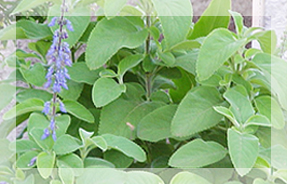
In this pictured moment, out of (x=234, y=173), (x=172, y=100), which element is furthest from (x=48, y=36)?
(x=234, y=173)

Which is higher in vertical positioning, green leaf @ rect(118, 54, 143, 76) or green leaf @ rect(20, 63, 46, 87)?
green leaf @ rect(118, 54, 143, 76)

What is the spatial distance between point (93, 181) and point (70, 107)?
12 cm

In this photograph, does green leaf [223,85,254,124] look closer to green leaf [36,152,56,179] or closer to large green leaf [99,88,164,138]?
large green leaf [99,88,164,138]

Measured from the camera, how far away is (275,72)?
475 millimetres

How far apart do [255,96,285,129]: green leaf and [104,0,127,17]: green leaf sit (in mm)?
223

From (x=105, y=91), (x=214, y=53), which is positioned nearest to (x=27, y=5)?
(x=105, y=91)

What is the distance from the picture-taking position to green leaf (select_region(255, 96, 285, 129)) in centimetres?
48

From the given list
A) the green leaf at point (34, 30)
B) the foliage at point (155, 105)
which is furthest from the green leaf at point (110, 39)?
the green leaf at point (34, 30)

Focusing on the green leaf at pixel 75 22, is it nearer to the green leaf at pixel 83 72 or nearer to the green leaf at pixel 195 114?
the green leaf at pixel 83 72

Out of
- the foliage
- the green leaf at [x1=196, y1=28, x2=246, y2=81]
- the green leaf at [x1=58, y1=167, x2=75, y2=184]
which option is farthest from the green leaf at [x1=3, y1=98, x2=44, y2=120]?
the green leaf at [x1=196, y1=28, x2=246, y2=81]

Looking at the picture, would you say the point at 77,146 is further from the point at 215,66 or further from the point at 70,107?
the point at 215,66

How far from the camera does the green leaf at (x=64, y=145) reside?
1.46ft

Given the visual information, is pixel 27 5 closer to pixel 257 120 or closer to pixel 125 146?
pixel 125 146

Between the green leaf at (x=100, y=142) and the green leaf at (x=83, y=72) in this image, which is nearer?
the green leaf at (x=100, y=142)
